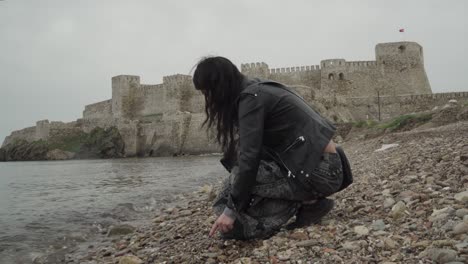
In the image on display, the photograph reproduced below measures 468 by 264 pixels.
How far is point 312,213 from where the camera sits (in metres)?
3.29

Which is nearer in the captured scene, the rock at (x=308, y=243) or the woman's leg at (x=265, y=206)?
A: the rock at (x=308, y=243)

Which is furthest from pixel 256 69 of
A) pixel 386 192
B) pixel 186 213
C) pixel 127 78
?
pixel 386 192

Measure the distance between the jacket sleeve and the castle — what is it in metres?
28.6

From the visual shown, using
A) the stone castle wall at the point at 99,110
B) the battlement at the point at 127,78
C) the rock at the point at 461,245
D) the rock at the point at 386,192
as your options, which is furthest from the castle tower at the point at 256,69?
the rock at the point at 461,245

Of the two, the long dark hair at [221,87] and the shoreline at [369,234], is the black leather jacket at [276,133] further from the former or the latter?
the shoreline at [369,234]

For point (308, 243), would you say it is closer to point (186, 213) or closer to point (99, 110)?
point (186, 213)

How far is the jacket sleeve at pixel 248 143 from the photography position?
2.90 meters

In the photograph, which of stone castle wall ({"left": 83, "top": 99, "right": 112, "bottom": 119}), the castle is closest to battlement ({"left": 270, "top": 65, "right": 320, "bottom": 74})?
the castle

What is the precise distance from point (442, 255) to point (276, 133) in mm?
1419

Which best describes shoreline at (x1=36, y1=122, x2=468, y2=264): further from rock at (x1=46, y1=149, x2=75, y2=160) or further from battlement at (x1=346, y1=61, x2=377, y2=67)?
rock at (x1=46, y1=149, x2=75, y2=160)

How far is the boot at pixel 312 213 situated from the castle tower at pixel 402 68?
33.5 meters

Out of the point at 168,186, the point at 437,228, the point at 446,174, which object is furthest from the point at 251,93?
the point at 168,186

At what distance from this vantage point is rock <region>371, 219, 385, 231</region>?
2797 mm

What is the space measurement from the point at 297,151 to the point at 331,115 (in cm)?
2953
